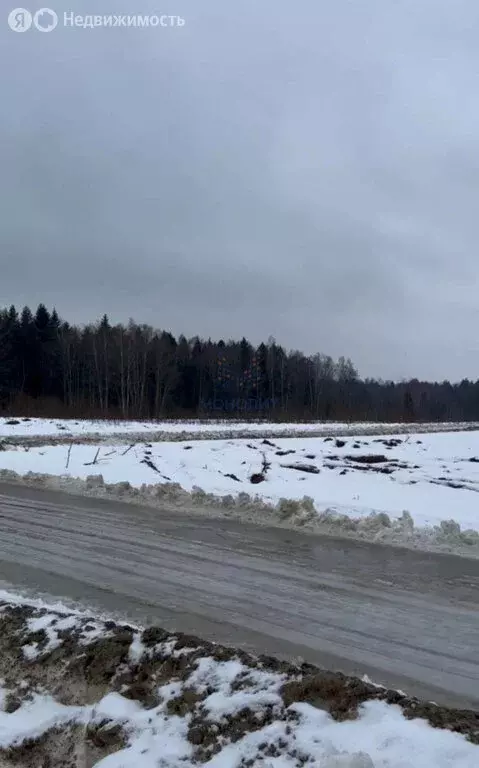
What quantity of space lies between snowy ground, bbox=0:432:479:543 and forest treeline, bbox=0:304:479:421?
30.2 meters

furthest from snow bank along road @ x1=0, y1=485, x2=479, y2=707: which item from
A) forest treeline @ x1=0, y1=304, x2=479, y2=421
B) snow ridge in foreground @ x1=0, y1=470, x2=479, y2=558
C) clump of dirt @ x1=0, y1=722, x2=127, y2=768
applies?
forest treeline @ x1=0, y1=304, x2=479, y2=421

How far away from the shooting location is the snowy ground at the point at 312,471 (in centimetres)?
1488

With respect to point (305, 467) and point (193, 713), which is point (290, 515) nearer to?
point (193, 713)

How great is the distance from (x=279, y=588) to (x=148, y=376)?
78907mm

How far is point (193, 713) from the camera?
4352 mm

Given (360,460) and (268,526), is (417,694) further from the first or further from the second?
(360,460)

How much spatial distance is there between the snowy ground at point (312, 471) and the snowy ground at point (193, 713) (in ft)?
23.5

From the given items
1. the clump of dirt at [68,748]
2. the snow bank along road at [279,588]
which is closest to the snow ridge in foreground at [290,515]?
the snow bank along road at [279,588]

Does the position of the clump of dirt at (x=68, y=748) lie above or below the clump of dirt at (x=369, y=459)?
below

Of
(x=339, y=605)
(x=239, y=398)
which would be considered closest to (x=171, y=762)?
(x=339, y=605)

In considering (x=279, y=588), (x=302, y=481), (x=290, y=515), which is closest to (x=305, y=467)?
(x=302, y=481)

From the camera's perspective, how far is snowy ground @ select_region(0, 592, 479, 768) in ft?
12.4

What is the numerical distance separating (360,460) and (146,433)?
1800 cm

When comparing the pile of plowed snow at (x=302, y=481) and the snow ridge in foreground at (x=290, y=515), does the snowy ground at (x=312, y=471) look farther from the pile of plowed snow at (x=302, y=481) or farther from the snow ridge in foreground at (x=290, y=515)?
the snow ridge in foreground at (x=290, y=515)
